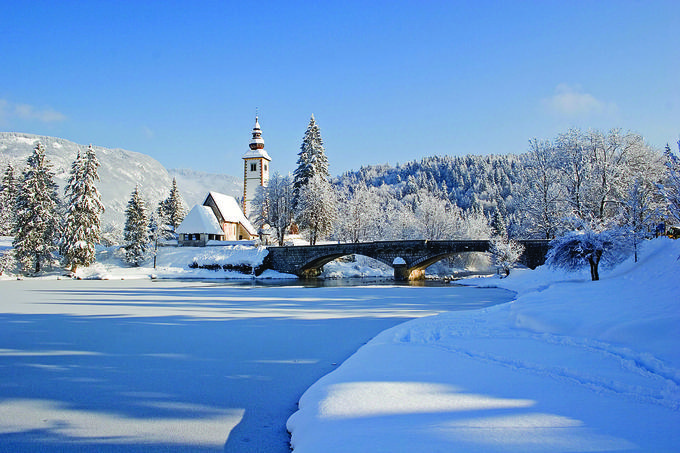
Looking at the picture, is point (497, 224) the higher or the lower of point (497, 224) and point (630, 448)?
the higher

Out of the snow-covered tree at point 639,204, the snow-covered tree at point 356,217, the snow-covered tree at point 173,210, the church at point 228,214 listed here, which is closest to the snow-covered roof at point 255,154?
the church at point 228,214

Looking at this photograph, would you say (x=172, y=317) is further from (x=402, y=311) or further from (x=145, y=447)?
(x=145, y=447)

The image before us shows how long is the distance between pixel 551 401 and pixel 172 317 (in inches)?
502

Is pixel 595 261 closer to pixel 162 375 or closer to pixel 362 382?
pixel 362 382

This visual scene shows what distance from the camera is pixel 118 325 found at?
502 inches

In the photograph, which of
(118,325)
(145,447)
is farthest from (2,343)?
(145,447)

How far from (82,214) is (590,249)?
4470 centimetres

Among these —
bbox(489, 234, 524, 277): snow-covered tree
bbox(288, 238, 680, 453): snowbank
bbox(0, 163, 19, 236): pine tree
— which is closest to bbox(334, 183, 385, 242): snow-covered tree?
bbox(489, 234, 524, 277): snow-covered tree

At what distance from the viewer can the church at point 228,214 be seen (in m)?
55.6

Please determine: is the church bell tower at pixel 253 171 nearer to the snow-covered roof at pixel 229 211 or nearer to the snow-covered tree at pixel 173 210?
the snow-covered roof at pixel 229 211

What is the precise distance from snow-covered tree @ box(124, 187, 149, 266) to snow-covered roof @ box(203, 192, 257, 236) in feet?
44.9

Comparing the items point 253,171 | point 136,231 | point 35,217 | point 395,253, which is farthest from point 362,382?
point 253,171

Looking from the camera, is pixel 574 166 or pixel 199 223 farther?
pixel 199 223

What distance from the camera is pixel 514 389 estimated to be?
5.64 meters
